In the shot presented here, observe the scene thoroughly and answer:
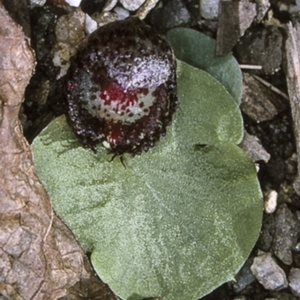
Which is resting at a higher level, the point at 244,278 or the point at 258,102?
the point at 258,102

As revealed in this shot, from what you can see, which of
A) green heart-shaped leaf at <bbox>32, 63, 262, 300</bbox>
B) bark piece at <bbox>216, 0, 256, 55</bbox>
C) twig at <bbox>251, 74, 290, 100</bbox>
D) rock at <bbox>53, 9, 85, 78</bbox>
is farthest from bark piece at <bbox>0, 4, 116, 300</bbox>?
twig at <bbox>251, 74, 290, 100</bbox>

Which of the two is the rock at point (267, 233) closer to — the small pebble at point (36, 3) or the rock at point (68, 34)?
the rock at point (68, 34)

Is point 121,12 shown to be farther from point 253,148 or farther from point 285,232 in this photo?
point 285,232

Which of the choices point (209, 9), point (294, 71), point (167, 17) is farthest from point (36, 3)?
point (294, 71)

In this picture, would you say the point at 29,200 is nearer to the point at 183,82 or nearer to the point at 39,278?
the point at 39,278

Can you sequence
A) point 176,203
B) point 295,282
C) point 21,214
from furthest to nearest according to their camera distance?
1. point 295,282
2. point 176,203
3. point 21,214

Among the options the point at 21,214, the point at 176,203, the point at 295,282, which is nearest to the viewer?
the point at 21,214

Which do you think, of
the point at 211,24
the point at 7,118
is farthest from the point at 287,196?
the point at 7,118
